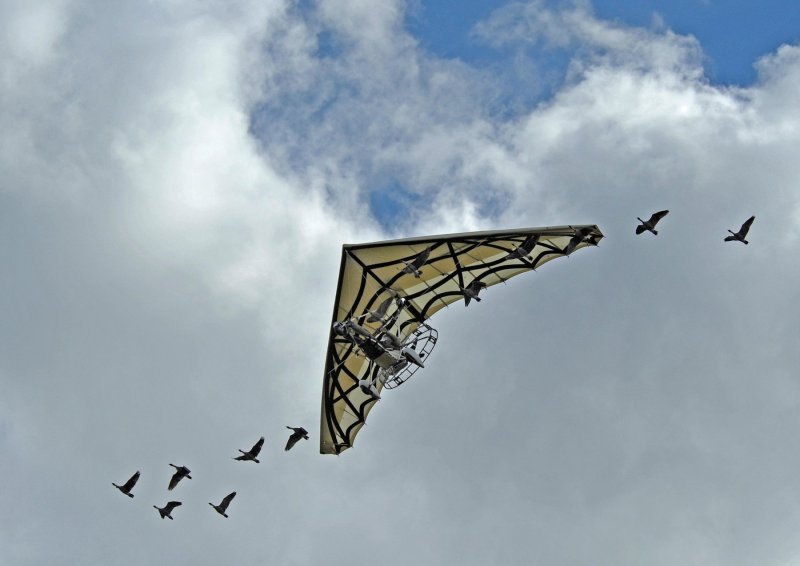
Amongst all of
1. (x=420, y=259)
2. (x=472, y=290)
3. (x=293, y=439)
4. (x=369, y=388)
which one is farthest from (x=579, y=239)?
(x=293, y=439)

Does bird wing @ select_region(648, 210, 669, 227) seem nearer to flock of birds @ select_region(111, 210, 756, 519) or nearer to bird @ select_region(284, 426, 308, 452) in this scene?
flock of birds @ select_region(111, 210, 756, 519)

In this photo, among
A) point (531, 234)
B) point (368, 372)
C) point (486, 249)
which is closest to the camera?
point (531, 234)

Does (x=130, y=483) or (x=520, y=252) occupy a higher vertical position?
(x=520, y=252)

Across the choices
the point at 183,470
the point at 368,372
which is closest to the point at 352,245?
the point at 368,372

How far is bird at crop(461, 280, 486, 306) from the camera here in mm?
85625

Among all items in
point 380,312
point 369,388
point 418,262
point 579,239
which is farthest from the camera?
point 380,312

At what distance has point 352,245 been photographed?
8388 centimetres

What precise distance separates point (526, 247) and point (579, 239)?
12.5 ft

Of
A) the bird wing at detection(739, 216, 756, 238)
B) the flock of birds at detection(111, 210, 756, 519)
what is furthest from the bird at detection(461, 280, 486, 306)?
the bird wing at detection(739, 216, 756, 238)

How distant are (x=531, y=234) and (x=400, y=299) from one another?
11.9m

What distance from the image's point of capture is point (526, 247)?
3206 inches

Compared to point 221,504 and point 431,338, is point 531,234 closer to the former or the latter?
point 431,338

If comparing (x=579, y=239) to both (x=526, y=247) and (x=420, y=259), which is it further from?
(x=420, y=259)

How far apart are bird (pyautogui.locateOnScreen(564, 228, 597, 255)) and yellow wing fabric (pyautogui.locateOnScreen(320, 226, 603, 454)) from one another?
68mm
